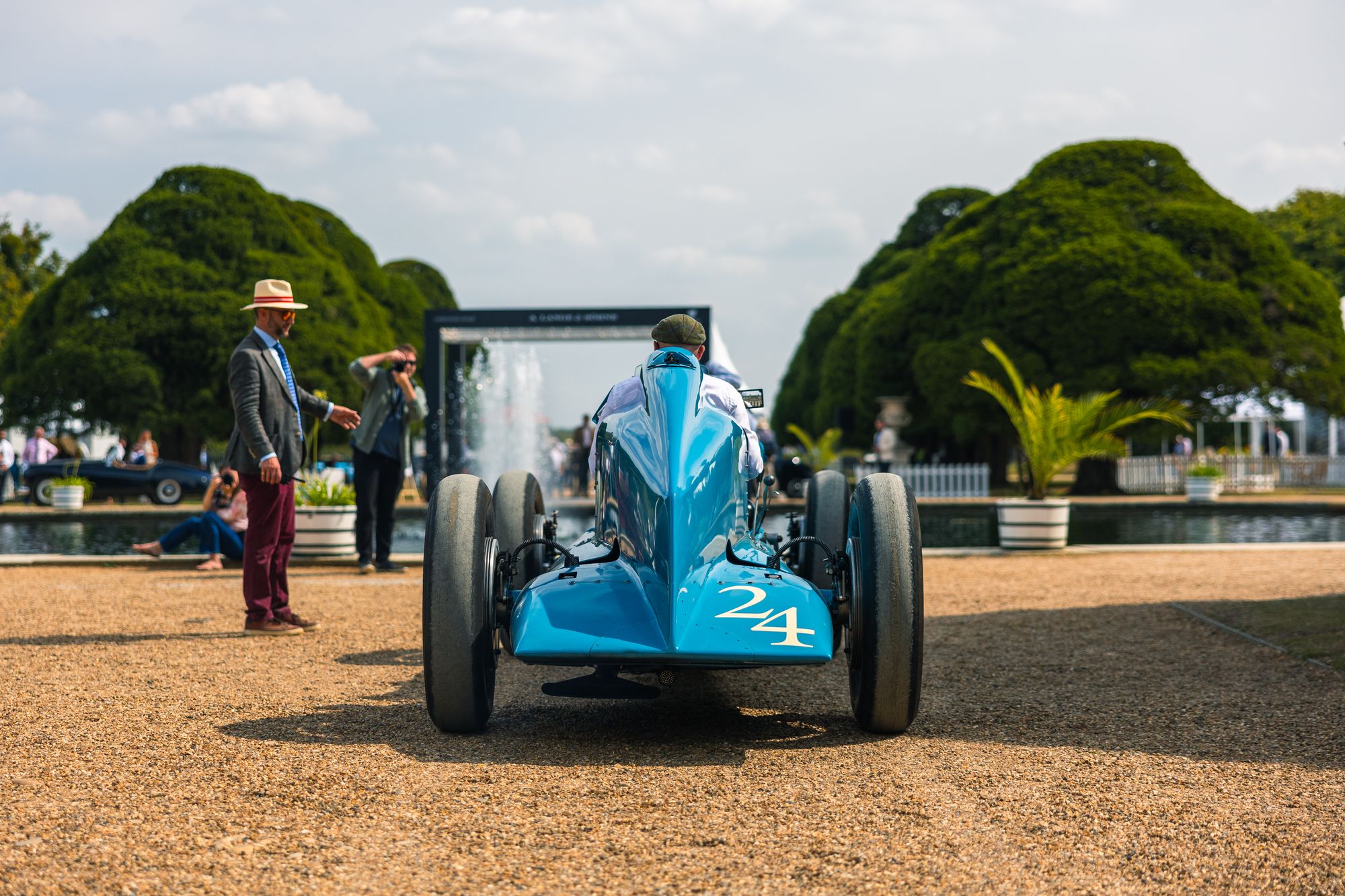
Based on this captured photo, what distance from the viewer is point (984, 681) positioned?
5.41 meters

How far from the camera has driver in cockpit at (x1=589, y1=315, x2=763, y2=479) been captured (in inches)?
176

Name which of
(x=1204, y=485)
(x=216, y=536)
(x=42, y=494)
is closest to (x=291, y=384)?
(x=216, y=536)

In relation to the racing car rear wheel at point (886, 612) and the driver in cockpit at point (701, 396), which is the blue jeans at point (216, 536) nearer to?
the driver in cockpit at point (701, 396)

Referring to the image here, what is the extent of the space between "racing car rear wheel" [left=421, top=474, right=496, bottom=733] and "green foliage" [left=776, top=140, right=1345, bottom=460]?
24.0 meters

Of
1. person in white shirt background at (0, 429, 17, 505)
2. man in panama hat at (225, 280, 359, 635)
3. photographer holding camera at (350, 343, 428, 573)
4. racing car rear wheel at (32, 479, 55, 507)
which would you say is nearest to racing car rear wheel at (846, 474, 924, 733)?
man in panama hat at (225, 280, 359, 635)

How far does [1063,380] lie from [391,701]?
79.9ft

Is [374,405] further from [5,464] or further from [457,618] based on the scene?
[5,464]

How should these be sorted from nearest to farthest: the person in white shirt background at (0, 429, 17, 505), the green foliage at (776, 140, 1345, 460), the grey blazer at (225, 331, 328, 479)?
the grey blazer at (225, 331, 328, 479)
the person in white shirt background at (0, 429, 17, 505)
the green foliage at (776, 140, 1345, 460)

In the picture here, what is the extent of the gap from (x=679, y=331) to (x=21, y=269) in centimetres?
4444

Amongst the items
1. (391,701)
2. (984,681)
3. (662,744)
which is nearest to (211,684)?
(391,701)

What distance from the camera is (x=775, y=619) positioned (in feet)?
12.4

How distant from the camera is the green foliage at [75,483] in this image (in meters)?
21.4

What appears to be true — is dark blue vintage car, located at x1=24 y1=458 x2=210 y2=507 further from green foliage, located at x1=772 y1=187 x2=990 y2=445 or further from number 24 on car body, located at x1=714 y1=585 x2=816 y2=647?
number 24 on car body, located at x1=714 y1=585 x2=816 y2=647

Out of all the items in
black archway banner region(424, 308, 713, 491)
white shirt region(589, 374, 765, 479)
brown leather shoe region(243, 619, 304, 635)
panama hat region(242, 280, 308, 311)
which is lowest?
brown leather shoe region(243, 619, 304, 635)
